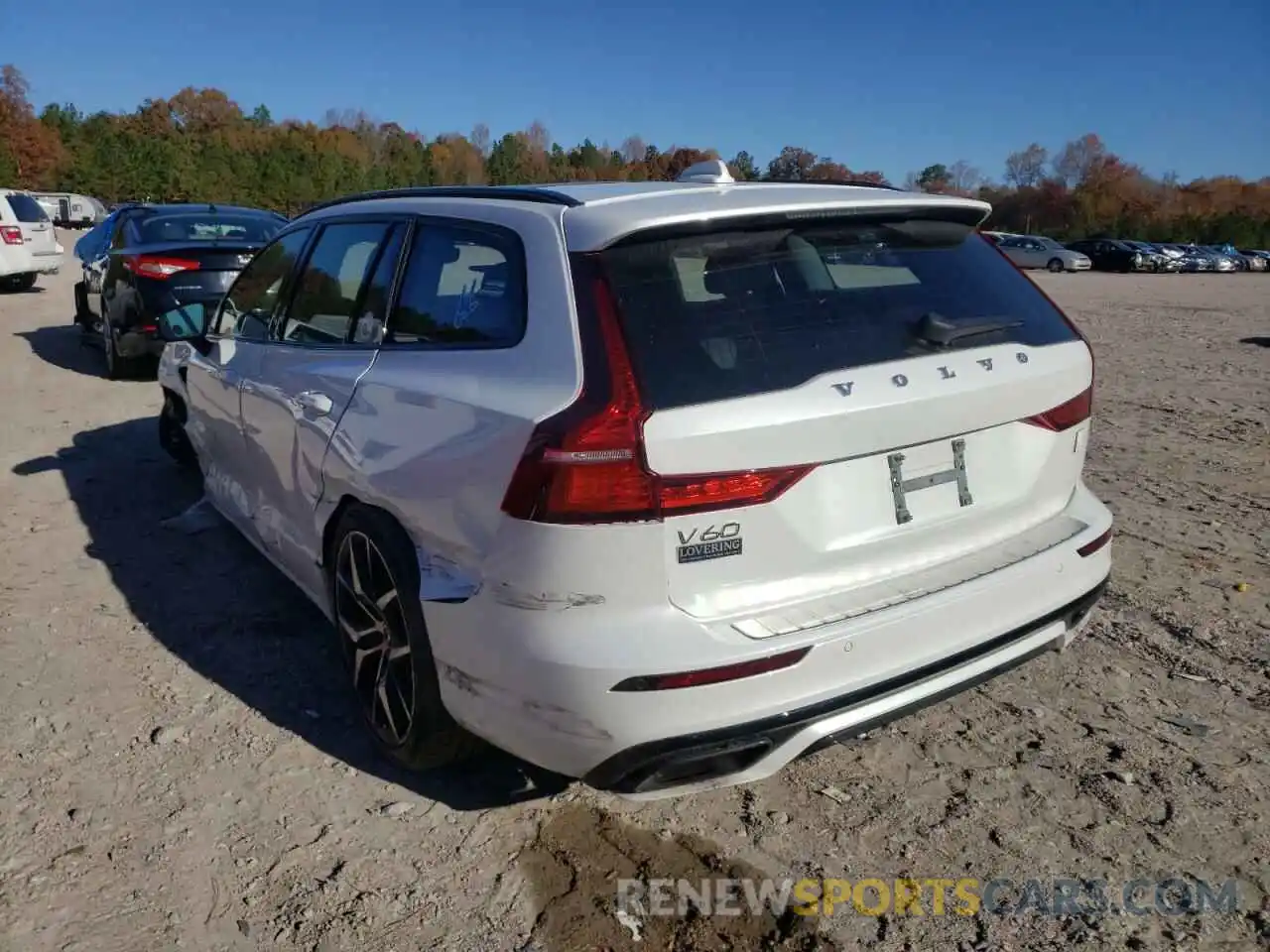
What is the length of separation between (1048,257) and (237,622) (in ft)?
152

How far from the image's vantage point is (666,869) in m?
2.70

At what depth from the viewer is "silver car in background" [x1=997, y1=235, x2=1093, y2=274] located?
44219mm

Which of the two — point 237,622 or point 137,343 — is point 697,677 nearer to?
point 237,622

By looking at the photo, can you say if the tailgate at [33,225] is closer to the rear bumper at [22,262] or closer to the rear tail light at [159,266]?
the rear bumper at [22,262]

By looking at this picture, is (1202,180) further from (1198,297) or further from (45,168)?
(45,168)

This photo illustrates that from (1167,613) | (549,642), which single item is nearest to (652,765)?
(549,642)

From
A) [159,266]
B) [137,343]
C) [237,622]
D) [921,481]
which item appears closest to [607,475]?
[921,481]

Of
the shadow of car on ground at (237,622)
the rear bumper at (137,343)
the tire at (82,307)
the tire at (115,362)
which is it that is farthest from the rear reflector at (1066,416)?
the tire at (82,307)

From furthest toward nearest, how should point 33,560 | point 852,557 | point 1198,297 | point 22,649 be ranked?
1. point 1198,297
2. point 33,560
3. point 22,649
4. point 852,557

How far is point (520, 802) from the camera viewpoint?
3.00 meters

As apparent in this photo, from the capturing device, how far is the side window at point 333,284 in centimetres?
350

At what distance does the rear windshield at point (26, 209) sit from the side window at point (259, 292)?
16030 millimetres

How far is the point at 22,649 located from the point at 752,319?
323 cm

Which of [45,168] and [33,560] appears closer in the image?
[33,560]
